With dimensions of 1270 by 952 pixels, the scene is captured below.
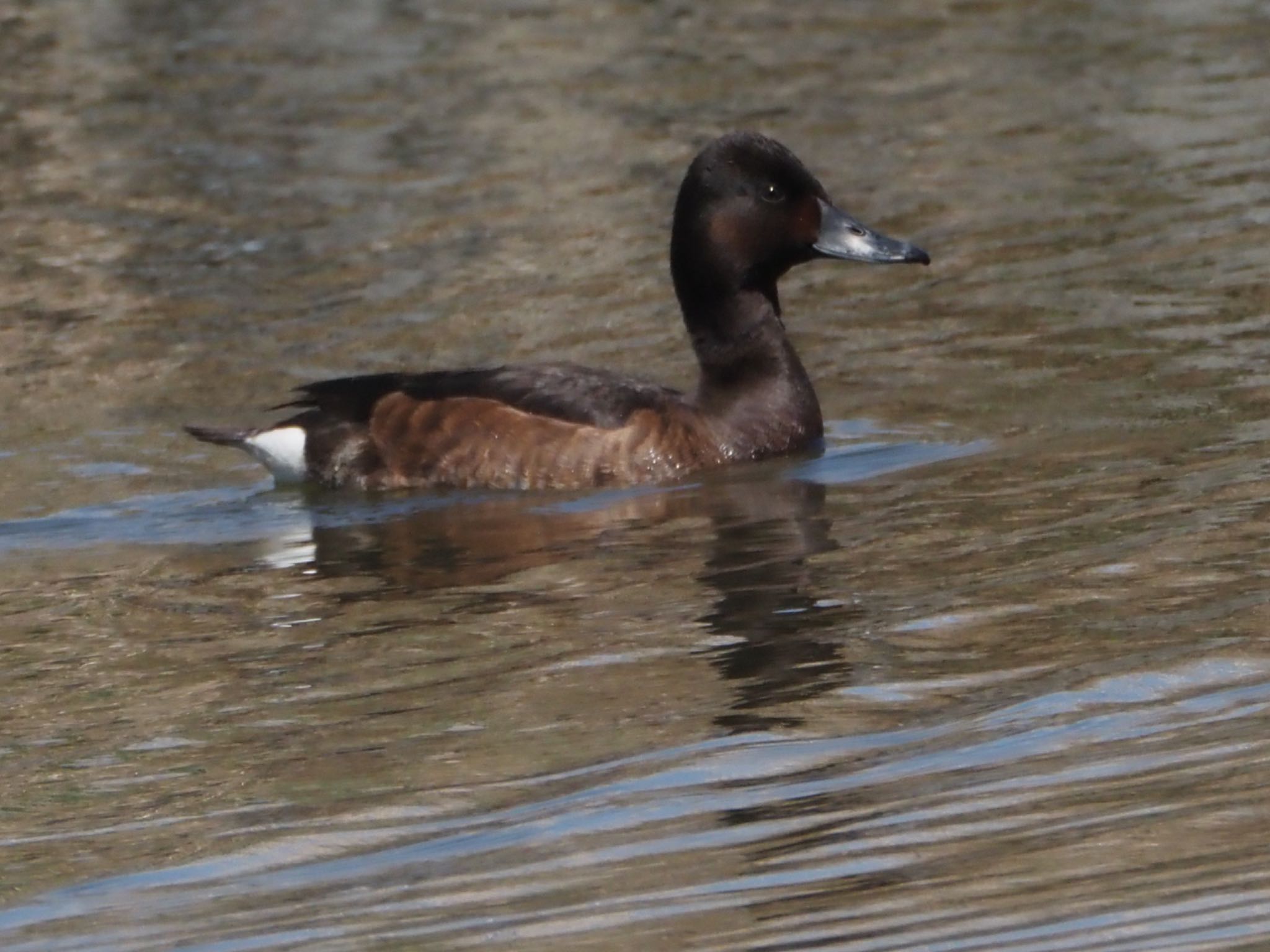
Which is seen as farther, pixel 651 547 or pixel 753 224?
pixel 753 224

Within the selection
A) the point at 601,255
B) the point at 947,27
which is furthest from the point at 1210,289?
the point at 947,27

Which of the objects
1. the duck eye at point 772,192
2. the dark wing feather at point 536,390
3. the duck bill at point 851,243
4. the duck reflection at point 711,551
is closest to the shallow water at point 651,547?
the duck reflection at point 711,551

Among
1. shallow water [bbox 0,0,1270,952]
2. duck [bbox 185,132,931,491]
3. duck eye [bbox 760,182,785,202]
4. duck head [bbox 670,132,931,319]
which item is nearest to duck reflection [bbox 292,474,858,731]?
shallow water [bbox 0,0,1270,952]

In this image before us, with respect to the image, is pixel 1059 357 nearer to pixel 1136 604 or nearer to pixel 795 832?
pixel 1136 604

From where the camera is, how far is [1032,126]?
48.7 feet

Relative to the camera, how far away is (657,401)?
8836mm

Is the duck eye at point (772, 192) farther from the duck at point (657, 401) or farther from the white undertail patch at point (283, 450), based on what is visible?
the white undertail patch at point (283, 450)

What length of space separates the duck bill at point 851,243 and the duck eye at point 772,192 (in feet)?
0.52

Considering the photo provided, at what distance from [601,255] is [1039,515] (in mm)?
5356

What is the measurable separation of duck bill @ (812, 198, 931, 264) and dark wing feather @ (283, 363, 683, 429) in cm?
81

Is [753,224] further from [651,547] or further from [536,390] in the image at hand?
[651,547]

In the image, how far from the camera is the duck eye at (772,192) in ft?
30.3

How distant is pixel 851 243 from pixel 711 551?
2035 mm

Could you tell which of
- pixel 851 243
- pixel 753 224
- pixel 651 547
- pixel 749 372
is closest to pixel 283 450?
pixel 749 372
